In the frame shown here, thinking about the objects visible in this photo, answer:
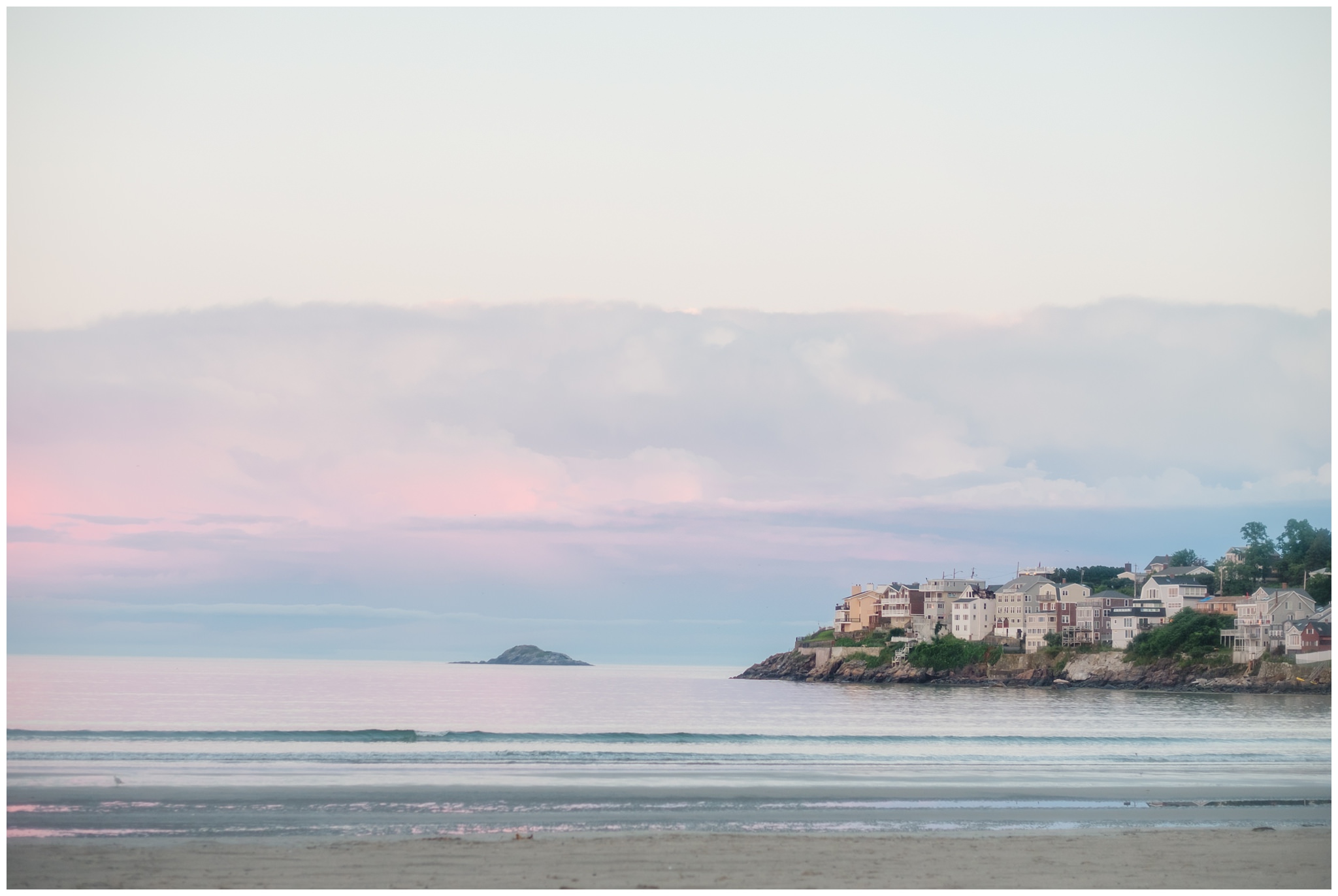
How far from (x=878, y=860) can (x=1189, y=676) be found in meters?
84.5

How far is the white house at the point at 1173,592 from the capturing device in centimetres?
10338

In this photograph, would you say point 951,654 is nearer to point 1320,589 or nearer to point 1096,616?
point 1096,616

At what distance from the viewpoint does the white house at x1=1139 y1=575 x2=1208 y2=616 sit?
103 meters

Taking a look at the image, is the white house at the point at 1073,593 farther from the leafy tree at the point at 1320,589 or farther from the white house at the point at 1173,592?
the leafy tree at the point at 1320,589

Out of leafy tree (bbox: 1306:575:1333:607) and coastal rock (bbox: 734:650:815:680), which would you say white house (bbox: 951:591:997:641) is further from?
leafy tree (bbox: 1306:575:1333:607)

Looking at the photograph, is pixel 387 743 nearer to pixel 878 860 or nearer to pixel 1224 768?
pixel 878 860

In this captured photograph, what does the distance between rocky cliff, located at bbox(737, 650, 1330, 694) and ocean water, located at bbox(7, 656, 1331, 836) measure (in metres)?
34.5

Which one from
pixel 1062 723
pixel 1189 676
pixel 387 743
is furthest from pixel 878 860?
pixel 1189 676

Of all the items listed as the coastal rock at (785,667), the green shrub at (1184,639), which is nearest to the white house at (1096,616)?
the green shrub at (1184,639)

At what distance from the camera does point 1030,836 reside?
50.4 feet

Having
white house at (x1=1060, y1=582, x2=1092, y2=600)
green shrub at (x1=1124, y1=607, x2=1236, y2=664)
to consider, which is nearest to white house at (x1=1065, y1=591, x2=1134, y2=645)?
white house at (x1=1060, y1=582, x2=1092, y2=600)

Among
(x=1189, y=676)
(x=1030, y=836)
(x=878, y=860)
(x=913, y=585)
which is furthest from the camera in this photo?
(x=913, y=585)

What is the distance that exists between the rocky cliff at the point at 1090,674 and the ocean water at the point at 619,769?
34.5 metres

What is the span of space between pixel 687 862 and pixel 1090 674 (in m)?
90.3
